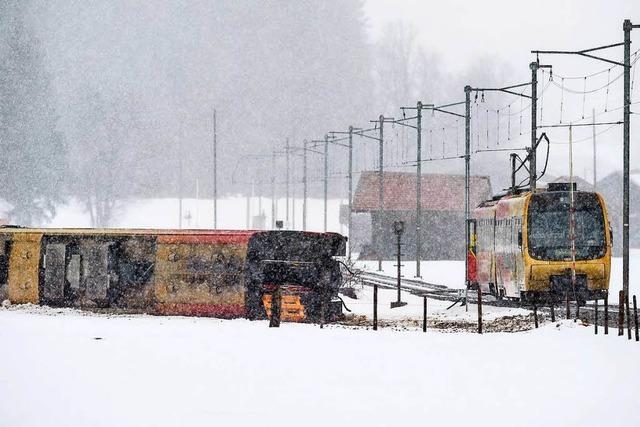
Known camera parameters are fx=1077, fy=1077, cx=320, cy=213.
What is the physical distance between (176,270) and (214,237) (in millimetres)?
1462

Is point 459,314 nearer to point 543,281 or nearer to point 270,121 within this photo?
point 543,281

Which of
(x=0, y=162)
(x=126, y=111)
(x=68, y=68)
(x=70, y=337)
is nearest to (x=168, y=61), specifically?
(x=68, y=68)

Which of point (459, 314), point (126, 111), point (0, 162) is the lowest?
point (459, 314)

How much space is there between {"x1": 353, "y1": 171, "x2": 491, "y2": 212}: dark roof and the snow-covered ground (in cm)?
4738

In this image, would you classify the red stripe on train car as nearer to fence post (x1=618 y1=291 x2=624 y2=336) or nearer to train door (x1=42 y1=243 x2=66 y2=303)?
train door (x1=42 y1=243 x2=66 y2=303)

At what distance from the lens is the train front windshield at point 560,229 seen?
89.8ft

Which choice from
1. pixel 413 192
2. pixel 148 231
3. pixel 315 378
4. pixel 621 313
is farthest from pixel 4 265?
pixel 413 192

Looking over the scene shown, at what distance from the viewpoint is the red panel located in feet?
89.0

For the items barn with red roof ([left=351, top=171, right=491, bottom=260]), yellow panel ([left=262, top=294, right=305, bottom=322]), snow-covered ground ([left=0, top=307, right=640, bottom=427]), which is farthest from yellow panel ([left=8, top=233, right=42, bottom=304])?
barn with red roof ([left=351, top=171, right=491, bottom=260])

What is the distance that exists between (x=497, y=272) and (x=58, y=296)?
40.1 ft

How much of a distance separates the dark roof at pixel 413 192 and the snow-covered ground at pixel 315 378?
4738 cm

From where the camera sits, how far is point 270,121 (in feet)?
405

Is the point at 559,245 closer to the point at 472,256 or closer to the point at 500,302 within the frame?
the point at 500,302

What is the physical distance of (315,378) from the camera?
14422mm
